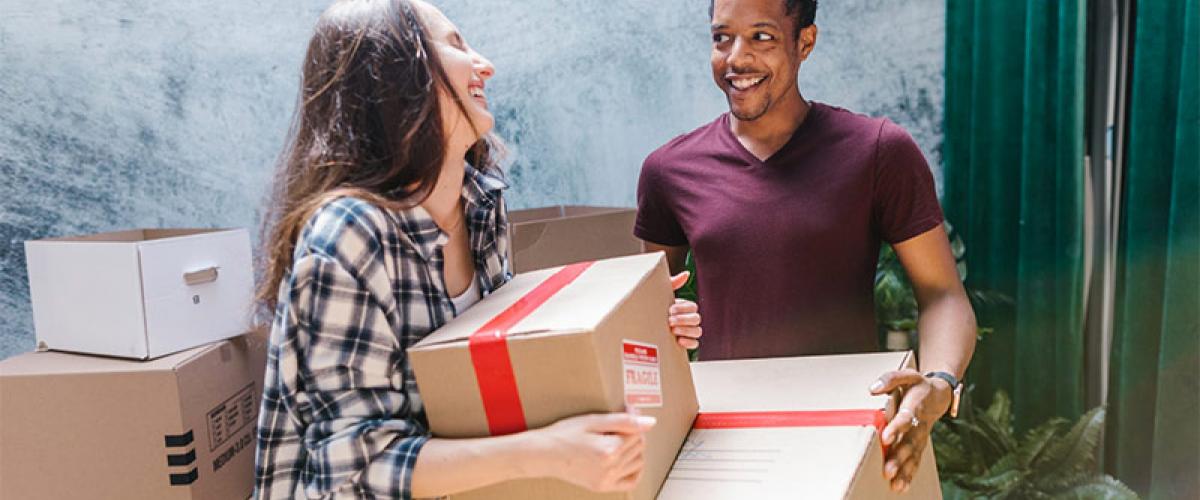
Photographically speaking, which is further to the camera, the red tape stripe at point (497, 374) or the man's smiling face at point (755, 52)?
the man's smiling face at point (755, 52)

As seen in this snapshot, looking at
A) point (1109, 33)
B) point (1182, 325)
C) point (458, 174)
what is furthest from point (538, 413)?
point (1109, 33)

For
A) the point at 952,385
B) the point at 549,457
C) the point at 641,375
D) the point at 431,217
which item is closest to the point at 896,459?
the point at 952,385

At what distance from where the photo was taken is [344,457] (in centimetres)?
85

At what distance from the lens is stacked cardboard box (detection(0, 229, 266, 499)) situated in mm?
1591

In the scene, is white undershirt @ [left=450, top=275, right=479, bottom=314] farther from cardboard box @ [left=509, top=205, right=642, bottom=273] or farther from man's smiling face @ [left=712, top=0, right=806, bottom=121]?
cardboard box @ [left=509, top=205, right=642, bottom=273]

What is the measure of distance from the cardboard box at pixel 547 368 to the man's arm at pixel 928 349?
29 cm

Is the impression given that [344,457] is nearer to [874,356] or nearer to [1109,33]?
[874,356]

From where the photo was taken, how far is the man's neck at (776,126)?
153cm

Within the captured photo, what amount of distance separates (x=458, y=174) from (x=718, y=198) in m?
0.53

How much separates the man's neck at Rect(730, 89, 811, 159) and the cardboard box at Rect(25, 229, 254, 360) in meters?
0.94

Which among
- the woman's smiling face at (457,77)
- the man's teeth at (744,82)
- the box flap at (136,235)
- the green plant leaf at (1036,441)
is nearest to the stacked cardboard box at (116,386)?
the box flap at (136,235)

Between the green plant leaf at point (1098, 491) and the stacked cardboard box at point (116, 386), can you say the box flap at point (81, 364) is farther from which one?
the green plant leaf at point (1098, 491)

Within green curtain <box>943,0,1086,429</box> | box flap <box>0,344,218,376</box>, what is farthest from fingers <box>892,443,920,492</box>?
green curtain <box>943,0,1086,429</box>

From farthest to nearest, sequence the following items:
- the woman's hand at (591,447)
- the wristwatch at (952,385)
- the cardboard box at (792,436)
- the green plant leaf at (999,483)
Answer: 1. the green plant leaf at (999,483)
2. the wristwatch at (952,385)
3. the cardboard box at (792,436)
4. the woman's hand at (591,447)
